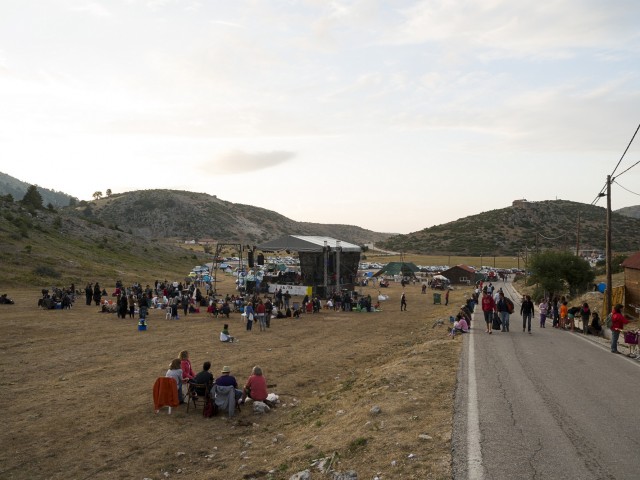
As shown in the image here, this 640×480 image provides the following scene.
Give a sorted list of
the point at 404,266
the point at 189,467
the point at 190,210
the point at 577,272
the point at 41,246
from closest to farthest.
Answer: the point at 189,467 < the point at 577,272 < the point at 41,246 < the point at 404,266 < the point at 190,210

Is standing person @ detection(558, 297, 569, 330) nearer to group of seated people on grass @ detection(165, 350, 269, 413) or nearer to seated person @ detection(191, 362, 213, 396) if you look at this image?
group of seated people on grass @ detection(165, 350, 269, 413)

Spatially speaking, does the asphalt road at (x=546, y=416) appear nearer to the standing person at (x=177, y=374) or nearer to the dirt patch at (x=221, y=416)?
the dirt patch at (x=221, y=416)

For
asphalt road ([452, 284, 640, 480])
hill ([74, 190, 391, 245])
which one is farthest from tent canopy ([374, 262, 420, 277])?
hill ([74, 190, 391, 245])

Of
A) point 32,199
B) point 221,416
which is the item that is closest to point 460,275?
point 32,199

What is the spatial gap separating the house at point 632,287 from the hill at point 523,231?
8938 cm

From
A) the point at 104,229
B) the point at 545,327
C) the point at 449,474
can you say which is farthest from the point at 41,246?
the point at 449,474

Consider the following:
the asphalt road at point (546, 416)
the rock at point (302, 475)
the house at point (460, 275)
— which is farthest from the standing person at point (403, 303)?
the house at point (460, 275)

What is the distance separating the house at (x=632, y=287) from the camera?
27.8 metres

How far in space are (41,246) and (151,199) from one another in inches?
5092

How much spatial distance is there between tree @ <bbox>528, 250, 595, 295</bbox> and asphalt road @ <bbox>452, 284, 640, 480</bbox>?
24.3 m

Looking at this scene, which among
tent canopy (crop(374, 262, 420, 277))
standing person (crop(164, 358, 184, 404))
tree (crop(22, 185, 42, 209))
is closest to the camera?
standing person (crop(164, 358, 184, 404))

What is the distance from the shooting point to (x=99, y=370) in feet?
50.5

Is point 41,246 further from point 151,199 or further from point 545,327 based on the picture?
point 151,199

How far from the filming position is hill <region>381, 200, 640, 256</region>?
393 feet
